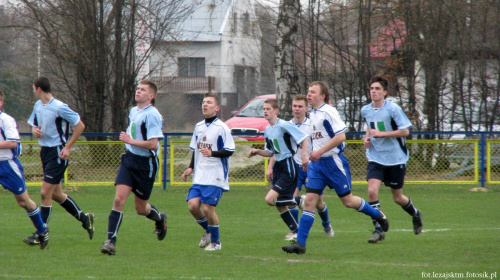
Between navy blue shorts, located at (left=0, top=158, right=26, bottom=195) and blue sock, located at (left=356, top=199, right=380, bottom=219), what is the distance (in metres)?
3.90

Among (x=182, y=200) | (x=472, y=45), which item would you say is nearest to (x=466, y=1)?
(x=472, y=45)

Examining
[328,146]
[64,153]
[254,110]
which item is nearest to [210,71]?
[254,110]

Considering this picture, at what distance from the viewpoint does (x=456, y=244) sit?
7512 millimetres

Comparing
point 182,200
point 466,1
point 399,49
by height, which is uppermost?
point 466,1

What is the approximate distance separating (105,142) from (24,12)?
579 cm

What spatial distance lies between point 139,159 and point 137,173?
6.1 inches

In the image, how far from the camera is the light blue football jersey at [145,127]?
22.9ft

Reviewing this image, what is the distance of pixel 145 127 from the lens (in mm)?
7016

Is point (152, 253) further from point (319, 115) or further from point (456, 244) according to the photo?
point (456, 244)

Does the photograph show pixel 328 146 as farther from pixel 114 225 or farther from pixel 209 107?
pixel 114 225

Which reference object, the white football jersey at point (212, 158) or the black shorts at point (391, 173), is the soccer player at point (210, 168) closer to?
the white football jersey at point (212, 158)

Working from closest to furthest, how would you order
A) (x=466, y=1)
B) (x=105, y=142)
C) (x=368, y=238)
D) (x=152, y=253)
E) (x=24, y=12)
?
(x=152, y=253), (x=368, y=238), (x=105, y=142), (x=466, y=1), (x=24, y=12)

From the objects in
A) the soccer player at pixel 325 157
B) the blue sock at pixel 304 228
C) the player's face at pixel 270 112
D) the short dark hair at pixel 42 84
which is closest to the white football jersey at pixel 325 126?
the soccer player at pixel 325 157

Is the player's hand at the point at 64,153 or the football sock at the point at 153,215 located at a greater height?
the player's hand at the point at 64,153
